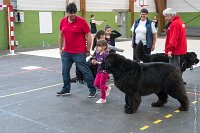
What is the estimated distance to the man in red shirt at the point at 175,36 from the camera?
6.46 metres

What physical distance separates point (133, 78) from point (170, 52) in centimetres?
168

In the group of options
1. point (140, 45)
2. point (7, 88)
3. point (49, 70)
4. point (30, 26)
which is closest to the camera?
point (140, 45)

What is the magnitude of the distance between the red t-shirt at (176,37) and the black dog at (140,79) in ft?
3.70


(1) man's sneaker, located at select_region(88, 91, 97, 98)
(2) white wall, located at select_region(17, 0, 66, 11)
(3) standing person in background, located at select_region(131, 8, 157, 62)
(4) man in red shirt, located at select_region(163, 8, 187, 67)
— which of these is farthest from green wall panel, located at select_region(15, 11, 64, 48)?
(4) man in red shirt, located at select_region(163, 8, 187, 67)

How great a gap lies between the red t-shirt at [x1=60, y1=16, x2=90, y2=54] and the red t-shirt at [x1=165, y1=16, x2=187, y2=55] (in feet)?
5.79

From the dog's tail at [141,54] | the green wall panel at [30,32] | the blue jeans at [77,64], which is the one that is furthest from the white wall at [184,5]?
the blue jeans at [77,64]

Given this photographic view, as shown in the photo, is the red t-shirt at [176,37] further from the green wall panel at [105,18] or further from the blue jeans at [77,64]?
the green wall panel at [105,18]

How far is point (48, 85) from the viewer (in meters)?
7.98

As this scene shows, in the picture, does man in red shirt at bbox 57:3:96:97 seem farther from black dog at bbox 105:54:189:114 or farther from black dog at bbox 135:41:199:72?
black dog at bbox 135:41:199:72

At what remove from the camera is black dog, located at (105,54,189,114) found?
5.41 meters

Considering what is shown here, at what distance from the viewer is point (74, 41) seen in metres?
6.45

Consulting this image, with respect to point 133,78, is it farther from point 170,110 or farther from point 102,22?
point 102,22

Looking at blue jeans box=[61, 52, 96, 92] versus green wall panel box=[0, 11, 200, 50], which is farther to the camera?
green wall panel box=[0, 11, 200, 50]

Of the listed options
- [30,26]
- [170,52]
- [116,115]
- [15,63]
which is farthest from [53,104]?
[30,26]
